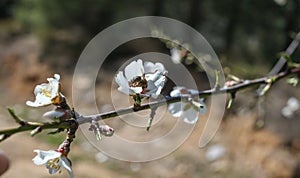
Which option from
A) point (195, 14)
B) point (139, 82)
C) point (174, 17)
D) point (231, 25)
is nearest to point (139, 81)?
point (139, 82)

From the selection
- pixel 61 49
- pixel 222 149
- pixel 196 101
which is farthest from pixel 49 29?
pixel 196 101

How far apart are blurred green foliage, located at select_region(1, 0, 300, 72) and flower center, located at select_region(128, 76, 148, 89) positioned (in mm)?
4585

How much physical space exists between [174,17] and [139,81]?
5542 millimetres

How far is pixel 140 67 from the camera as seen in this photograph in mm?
503

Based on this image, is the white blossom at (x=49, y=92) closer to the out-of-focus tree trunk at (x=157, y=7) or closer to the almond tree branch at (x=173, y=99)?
the almond tree branch at (x=173, y=99)

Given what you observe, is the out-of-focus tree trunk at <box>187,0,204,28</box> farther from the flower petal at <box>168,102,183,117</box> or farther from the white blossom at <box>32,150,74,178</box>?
the white blossom at <box>32,150,74,178</box>

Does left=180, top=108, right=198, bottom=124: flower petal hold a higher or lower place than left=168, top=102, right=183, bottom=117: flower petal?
lower

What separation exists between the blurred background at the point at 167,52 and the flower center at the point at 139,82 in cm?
262

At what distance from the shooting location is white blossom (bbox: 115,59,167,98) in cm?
49

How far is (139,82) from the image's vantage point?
506mm

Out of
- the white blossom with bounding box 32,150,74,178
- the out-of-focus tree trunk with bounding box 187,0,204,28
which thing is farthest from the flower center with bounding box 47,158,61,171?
the out-of-focus tree trunk with bounding box 187,0,204,28

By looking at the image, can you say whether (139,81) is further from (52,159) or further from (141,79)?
(52,159)

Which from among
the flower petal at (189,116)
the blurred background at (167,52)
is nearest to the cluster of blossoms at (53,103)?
→ the flower petal at (189,116)

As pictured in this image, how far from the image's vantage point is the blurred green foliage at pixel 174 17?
17.2ft
